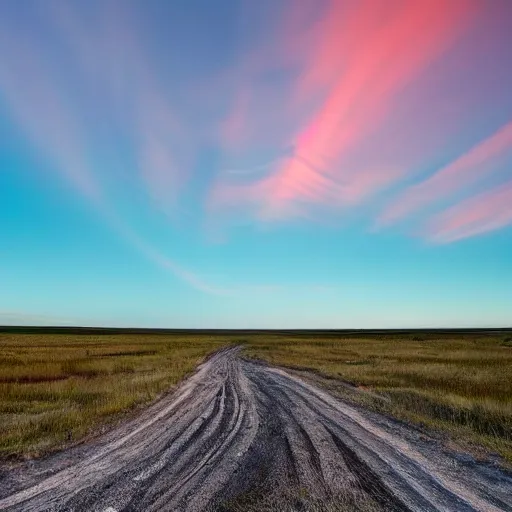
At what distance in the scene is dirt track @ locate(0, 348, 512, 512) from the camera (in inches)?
243

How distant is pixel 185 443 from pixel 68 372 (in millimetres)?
22082

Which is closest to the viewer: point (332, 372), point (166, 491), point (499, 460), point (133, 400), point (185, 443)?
point (166, 491)

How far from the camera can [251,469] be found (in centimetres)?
750

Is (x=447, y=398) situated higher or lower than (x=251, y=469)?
higher

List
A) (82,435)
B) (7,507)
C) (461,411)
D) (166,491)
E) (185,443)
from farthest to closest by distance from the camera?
(461,411)
(82,435)
(185,443)
(166,491)
(7,507)

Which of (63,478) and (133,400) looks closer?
(63,478)

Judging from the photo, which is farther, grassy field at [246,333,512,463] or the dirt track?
grassy field at [246,333,512,463]

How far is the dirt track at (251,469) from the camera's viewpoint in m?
6.18

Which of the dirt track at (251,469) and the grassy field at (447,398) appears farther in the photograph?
the grassy field at (447,398)

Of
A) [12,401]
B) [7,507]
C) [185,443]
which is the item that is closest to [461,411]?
[185,443]

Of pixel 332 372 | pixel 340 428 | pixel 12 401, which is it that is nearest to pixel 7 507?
pixel 340 428

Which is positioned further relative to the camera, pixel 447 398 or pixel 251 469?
pixel 447 398

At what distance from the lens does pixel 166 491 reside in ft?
21.0

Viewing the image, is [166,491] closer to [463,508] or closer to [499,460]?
[463,508]
